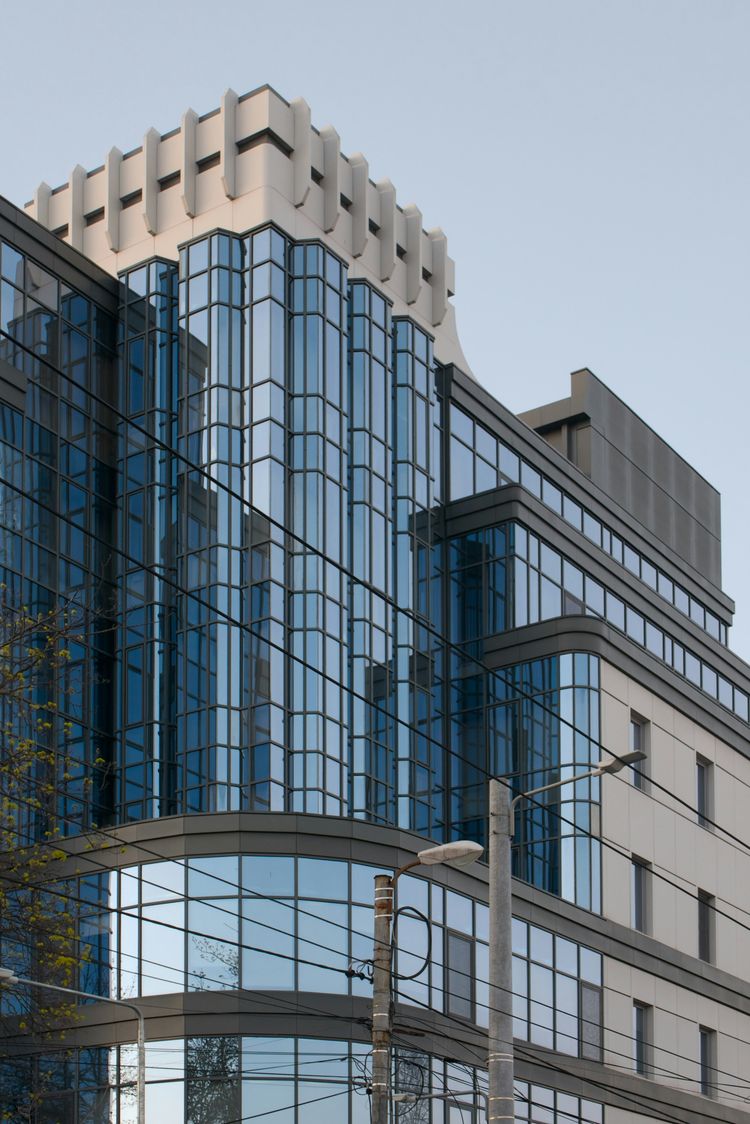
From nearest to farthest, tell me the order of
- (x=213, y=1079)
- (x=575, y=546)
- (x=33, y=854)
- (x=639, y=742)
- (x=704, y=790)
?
(x=33, y=854) → (x=213, y=1079) → (x=639, y=742) → (x=575, y=546) → (x=704, y=790)

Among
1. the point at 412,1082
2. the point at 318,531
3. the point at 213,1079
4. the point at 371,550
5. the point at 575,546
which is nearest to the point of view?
the point at 213,1079

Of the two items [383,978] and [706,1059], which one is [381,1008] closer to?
[383,978]

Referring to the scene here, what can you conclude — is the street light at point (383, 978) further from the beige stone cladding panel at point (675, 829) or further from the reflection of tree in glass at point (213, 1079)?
the beige stone cladding panel at point (675, 829)

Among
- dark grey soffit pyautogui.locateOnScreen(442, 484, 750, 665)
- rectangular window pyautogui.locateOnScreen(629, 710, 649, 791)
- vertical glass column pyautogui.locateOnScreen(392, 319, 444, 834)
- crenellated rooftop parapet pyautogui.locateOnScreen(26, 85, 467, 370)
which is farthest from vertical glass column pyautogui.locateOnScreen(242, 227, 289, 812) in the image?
rectangular window pyautogui.locateOnScreen(629, 710, 649, 791)

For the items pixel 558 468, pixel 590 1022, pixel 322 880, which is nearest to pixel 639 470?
pixel 558 468

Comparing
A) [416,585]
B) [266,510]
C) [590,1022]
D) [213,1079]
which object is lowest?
[213,1079]

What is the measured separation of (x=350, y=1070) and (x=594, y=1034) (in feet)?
32.9

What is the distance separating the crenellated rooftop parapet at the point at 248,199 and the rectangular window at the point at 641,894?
1507cm

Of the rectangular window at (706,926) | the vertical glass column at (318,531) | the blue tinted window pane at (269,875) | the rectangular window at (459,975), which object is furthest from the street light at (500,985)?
the rectangular window at (706,926)

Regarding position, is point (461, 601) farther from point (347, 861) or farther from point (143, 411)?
point (347, 861)

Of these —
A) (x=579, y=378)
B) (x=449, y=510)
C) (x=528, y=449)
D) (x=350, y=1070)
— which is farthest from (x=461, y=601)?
(x=350, y=1070)

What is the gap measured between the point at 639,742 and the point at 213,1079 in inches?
715

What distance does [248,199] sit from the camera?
50188 mm

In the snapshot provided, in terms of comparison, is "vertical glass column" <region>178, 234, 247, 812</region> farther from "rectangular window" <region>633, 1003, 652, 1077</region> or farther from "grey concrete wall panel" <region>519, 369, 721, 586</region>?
"grey concrete wall panel" <region>519, 369, 721, 586</region>
